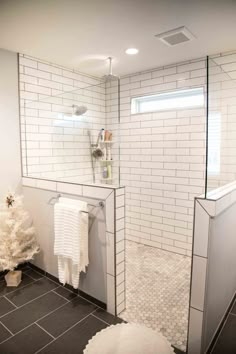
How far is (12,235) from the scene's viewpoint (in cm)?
228

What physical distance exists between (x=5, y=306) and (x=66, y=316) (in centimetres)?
58

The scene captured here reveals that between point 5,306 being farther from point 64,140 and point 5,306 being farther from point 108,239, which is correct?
point 64,140

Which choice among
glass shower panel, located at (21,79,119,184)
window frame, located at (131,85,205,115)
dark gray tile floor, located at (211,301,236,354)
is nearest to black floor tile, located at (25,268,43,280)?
glass shower panel, located at (21,79,119,184)

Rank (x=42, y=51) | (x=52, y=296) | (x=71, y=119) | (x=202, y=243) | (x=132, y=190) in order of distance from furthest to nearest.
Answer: (x=132, y=190) → (x=71, y=119) → (x=42, y=51) → (x=52, y=296) → (x=202, y=243)

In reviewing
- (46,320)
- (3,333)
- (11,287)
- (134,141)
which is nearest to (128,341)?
(46,320)

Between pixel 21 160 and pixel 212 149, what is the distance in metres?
2.08

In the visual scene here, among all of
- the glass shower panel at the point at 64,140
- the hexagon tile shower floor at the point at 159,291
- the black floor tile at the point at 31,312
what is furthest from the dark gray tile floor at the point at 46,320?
the glass shower panel at the point at 64,140

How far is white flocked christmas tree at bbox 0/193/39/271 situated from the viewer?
90.6 inches

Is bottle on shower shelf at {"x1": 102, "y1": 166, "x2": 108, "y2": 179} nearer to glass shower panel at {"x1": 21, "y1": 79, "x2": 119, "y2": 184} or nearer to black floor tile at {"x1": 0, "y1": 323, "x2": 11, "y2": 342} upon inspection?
glass shower panel at {"x1": 21, "y1": 79, "x2": 119, "y2": 184}

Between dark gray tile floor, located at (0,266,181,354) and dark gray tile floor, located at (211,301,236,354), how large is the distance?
0.72m

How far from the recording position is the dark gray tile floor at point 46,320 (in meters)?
1.64

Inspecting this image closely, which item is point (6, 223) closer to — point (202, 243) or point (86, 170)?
point (86, 170)

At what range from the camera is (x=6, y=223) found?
2295 mm

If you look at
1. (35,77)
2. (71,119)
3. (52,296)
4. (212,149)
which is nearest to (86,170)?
(71,119)
